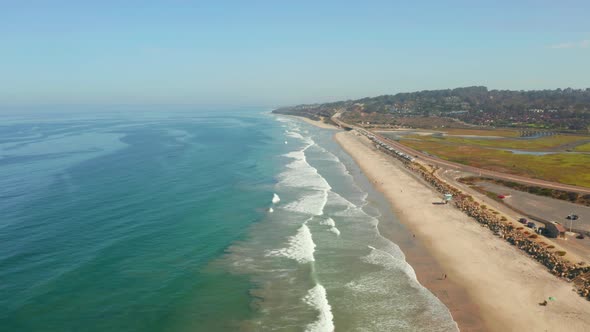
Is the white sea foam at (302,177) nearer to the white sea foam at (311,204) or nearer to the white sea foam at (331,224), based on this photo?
the white sea foam at (311,204)

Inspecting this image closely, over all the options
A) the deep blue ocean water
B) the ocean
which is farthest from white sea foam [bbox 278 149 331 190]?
the deep blue ocean water

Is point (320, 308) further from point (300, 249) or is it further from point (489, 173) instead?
point (489, 173)

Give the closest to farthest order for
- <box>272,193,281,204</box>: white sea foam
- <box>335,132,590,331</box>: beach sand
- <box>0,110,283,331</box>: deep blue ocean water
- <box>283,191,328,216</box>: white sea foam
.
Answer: <box>335,132,590,331</box>: beach sand → <box>0,110,283,331</box>: deep blue ocean water → <box>283,191,328,216</box>: white sea foam → <box>272,193,281,204</box>: white sea foam

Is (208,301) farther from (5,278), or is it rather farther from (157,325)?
(5,278)

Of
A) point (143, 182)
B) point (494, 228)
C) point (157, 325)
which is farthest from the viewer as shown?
point (143, 182)

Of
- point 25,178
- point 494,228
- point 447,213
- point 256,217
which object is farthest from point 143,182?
point 494,228

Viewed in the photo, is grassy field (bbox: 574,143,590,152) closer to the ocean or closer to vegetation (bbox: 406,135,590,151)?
vegetation (bbox: 406,135,590,151)

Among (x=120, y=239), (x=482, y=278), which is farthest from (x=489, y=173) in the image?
(x=120, y=239)
